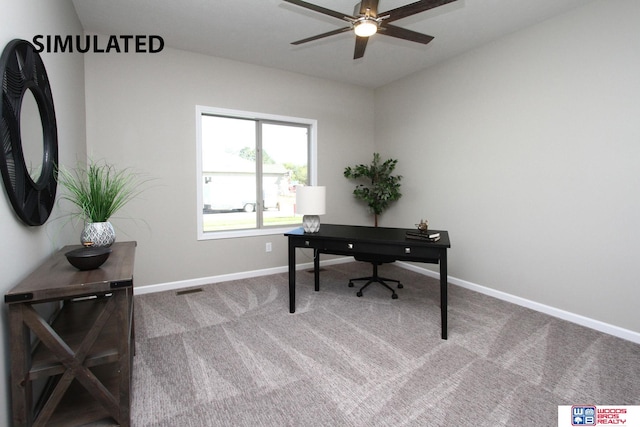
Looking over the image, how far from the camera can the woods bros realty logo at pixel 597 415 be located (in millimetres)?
1630

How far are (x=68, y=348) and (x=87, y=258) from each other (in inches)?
16.6

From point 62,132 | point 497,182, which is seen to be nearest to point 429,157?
point 497,182

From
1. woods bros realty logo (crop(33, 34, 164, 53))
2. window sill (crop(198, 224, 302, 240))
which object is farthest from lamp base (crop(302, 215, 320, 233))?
woods bros realty logo (crop(33, 34, 164, 53))

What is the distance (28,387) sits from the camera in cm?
130

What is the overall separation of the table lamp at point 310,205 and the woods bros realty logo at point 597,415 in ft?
7.12

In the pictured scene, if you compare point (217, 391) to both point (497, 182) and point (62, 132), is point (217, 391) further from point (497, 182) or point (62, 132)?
point (497, 182)

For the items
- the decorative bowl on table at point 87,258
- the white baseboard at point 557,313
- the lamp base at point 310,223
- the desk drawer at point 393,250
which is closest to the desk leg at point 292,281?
the lamp base at point 310,223

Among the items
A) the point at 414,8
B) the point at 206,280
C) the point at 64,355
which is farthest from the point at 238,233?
the point at 414,8

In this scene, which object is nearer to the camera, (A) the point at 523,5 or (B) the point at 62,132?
(B) the point at 62,132

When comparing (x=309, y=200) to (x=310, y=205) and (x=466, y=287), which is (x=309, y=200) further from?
(x=466, y=287)

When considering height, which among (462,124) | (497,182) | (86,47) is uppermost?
(86,47)

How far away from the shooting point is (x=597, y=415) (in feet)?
5.51

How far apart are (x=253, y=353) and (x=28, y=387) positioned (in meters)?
1.27

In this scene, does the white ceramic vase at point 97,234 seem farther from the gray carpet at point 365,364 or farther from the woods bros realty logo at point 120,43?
the woods bros realty logo at point 120,43
